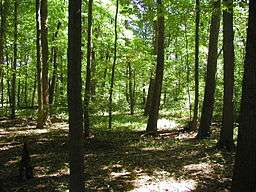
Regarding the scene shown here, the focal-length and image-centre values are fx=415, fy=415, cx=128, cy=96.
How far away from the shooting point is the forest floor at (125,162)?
38.0ft

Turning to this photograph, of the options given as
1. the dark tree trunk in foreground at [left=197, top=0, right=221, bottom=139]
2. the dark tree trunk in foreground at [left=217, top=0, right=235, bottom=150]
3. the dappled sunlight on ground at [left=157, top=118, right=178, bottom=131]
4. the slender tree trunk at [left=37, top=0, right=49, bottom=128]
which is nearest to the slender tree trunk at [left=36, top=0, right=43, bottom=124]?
the slender tree trunk at [left=37, top=0, right=49, bottom=128]

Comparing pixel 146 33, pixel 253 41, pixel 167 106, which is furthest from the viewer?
pixel 146 33

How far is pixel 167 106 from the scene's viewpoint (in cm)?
4369

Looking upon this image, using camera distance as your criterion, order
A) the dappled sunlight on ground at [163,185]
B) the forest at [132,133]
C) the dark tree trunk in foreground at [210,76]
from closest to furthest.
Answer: the forest at [132,133], the dappled sunlight on ground at [163,185], the dark tree trunk in foreground at [210,76]

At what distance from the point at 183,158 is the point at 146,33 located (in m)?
40.0

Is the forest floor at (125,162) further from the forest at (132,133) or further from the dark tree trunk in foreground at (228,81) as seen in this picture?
the dark tree trunk in foreground at (228,81)

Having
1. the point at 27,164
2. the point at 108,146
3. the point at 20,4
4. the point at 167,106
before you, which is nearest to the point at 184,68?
the point at 167,106

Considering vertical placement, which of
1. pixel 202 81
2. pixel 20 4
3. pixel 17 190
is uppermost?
pixel 20 4

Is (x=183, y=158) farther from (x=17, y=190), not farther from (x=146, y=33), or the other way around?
(x=146, y=33)

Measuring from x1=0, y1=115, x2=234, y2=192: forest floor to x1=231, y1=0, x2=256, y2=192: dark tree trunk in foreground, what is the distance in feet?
6.31

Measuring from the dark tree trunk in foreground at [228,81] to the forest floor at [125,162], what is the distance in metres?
0.66

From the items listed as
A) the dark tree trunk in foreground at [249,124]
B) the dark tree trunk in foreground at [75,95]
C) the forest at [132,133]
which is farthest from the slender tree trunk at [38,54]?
the dark tree trunk in foreground at [249,124]

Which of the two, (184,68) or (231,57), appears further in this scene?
(184,68)

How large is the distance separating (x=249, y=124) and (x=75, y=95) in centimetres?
372
